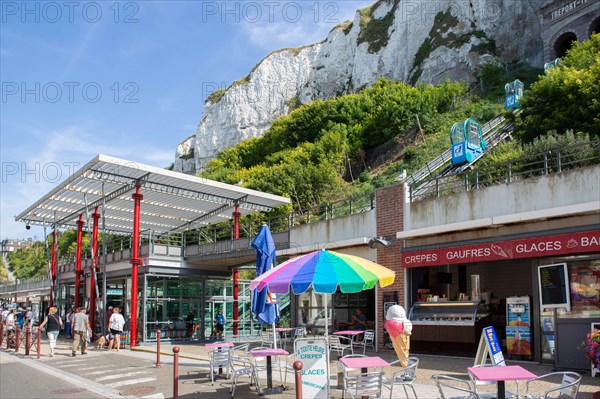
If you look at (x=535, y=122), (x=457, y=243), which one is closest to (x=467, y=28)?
(x=535, y=122)

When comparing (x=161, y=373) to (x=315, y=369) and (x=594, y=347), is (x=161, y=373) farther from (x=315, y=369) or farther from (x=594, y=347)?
(x=594, y=347)

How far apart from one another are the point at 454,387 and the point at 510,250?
6.80 m

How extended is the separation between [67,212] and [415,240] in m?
18.5

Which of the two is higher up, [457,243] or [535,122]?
[535,122]

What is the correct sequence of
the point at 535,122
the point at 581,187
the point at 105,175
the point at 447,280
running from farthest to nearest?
the point at 535,122 → the point at 105,175 → the point at 447,280 → the point at 581,187

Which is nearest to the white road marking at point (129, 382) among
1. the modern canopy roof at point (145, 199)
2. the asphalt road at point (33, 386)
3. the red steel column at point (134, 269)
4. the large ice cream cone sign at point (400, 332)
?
the asphalt road at point (33, 386)

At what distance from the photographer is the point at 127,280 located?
24.1 m

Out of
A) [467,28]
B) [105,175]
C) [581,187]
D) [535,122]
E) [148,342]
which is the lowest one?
[148,342]

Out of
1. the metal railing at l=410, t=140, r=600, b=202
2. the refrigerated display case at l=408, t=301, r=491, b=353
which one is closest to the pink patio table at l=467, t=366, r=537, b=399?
the metal railing at l=410, t=140, r=600, b=202

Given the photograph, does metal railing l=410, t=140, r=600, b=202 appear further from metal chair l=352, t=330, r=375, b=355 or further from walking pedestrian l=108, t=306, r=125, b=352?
walking pedestrian l=108, t=306, r=125, b=352

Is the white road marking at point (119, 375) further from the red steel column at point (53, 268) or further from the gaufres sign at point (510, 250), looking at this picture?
the red steel column at point (53, 268)

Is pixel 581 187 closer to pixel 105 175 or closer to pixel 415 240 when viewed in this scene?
pixel 415 240

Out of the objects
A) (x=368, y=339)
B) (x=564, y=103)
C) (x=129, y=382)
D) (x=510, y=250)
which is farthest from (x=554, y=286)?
(x=564, y=103)

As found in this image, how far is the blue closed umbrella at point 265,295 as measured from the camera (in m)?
11.8
